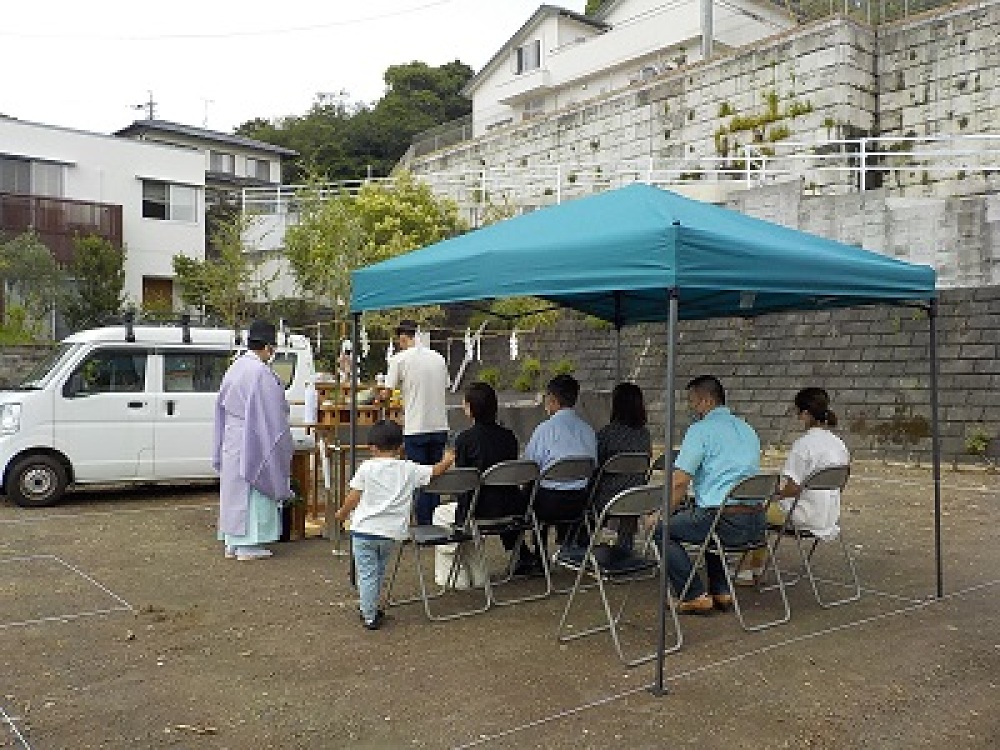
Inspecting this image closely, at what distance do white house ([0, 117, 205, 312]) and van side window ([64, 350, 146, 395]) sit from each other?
17932 mm

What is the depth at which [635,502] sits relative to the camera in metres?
4.79

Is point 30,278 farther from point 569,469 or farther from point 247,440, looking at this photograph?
point 569,469

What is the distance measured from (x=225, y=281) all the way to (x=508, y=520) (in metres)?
20.0

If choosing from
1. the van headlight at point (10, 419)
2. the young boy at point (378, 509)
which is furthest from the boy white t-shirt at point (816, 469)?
the van headlight at point (10, 419)

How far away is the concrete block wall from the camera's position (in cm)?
1266

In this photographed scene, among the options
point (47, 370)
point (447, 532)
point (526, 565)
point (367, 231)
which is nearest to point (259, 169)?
point (367, 231)

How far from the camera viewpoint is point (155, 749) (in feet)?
11.7

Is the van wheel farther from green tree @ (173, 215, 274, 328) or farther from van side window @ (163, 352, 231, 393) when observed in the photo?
green tree @ (173, 215, 274, 328)

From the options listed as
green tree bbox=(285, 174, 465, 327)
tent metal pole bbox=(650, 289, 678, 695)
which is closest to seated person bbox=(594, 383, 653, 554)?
tent metal pole bbox=(650, 289, 678, 695)

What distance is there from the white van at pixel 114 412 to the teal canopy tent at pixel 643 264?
4.09m

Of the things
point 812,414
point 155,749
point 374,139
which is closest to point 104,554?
→ point 155,749

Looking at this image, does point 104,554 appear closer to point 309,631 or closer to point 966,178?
point 309,631

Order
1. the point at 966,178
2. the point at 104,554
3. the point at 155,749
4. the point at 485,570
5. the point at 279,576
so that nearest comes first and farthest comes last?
1. the point at 155,749
2. the point at 485,570
3. the point at 279,576
4. the point at 104,554
5. the point at 966,178

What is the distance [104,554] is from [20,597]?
4.19ft
